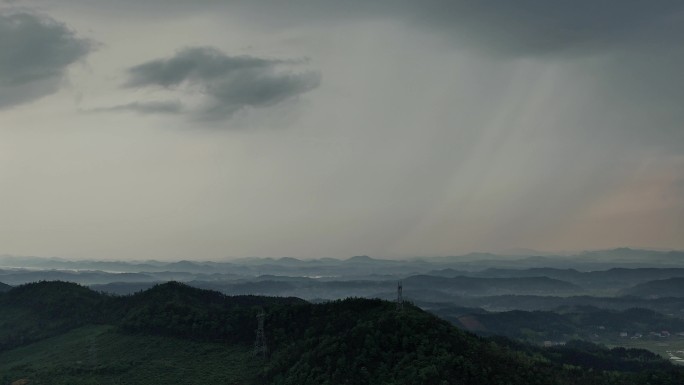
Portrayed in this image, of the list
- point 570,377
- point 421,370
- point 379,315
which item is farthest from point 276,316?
point 570,377

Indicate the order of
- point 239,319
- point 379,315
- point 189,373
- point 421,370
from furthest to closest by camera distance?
point 239,319 → point 189,373 → point 379,315 → point 421,370

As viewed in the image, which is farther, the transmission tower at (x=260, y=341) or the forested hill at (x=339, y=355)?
the transmission tower at (x=260, y=341)

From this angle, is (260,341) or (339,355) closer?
(339,355)

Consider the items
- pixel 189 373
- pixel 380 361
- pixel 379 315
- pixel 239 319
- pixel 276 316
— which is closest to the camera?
pixel 380 361

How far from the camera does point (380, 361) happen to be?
131125mm

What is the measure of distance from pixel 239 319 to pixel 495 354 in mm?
96948

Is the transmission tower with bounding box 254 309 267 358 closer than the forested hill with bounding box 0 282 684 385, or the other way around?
the forested hill with bounding box 0 282 684 385

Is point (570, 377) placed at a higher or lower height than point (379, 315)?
lower

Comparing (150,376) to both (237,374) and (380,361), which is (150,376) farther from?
(380,361)

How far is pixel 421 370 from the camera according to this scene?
120 metres

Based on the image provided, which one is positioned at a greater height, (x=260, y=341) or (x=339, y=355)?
(x=339, y=355)

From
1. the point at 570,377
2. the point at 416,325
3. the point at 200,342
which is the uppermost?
the point at 416,325

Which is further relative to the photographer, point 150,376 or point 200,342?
point 200,342

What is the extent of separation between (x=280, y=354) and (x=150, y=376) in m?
40.9
